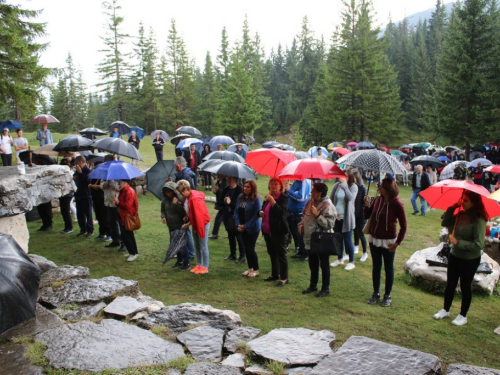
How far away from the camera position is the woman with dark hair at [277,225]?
6195mm

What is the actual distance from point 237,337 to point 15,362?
2.02 meters

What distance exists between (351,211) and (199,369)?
15.1 ft

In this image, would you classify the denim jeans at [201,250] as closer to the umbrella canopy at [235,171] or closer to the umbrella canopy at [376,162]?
the umbrella canopy at [235,171]

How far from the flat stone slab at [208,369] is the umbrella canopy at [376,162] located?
133 inches

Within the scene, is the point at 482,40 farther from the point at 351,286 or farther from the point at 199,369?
the point at 199,369

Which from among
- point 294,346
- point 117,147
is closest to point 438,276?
point 294,346

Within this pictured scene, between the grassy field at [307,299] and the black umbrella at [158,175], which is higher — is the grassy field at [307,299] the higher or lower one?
the lower one

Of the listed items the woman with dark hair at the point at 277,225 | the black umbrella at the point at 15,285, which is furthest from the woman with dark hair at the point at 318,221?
the black umbrella at the point at 15,285

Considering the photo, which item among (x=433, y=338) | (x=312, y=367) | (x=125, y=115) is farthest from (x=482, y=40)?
(x=125, y=115)

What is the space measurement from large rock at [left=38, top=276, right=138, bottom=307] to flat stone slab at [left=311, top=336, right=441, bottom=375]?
2958 mm

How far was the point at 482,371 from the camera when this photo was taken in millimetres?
3283

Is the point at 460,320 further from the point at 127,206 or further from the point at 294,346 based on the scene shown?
the point at 127,206

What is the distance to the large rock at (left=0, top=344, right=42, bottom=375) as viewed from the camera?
318 cm

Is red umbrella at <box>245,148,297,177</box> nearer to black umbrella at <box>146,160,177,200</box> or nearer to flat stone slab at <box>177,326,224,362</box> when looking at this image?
black umbrella at <box>146,160,177,200</box>
